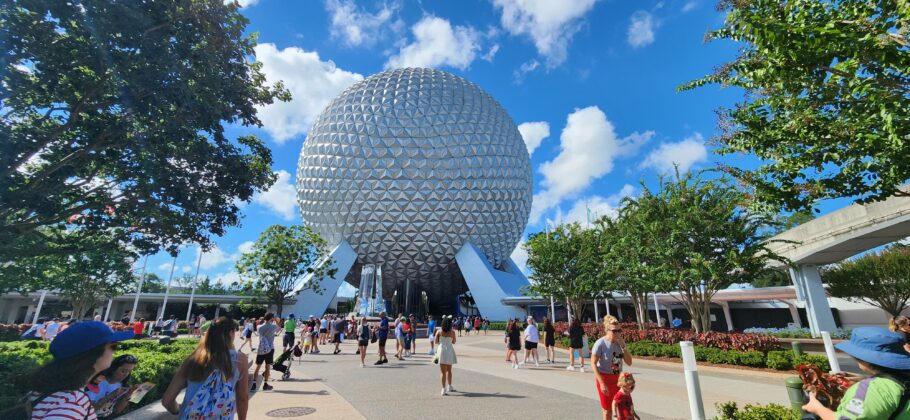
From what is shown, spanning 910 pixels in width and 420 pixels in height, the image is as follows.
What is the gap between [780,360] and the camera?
11281mm

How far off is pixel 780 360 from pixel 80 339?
47.2 feet

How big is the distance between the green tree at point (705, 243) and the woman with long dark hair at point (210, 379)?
46.1 feet

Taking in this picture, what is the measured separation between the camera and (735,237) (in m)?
14.0

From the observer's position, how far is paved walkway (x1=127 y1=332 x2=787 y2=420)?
6.52 meters

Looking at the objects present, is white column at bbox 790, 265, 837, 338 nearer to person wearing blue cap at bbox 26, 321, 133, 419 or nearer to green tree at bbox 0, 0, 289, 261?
green tree at bbox 0, 0, 289, 261

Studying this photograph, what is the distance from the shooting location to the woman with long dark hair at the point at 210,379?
3.04 metres

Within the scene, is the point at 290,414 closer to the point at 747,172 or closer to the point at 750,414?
the point at 750,414

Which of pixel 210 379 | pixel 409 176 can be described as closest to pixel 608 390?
pixel 210 379

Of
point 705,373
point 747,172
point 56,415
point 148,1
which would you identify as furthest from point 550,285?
point 56,415

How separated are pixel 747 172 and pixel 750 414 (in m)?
5.43

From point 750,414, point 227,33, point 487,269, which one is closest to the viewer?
point 750,414

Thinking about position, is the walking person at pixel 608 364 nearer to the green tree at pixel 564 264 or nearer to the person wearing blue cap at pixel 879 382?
the person wearing blue cap at pixel 879 382

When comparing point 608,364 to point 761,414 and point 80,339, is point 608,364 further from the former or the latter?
point 80,339

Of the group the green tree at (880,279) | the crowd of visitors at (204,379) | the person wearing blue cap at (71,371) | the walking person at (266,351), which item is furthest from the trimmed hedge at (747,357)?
the green tree at (880,279)
